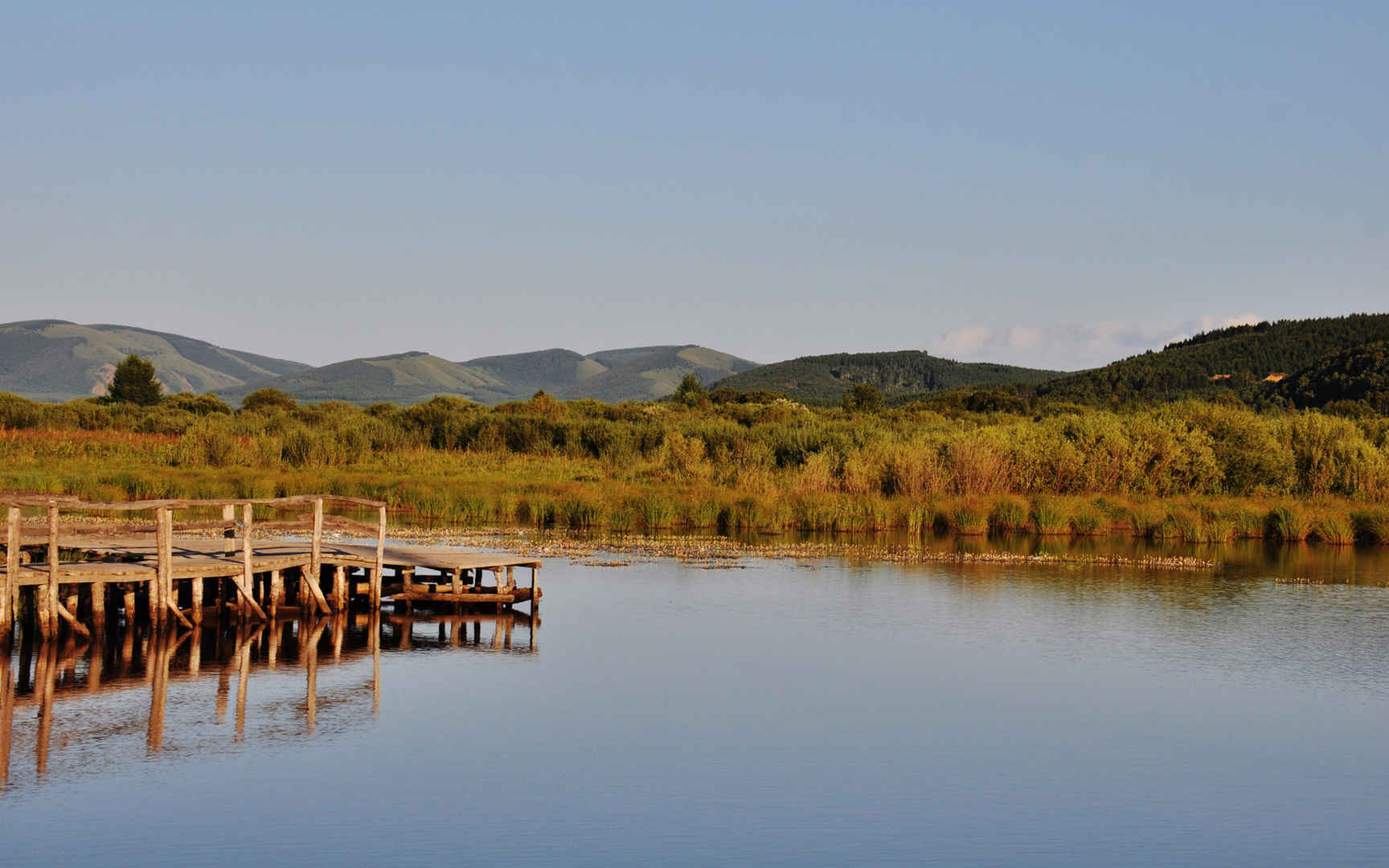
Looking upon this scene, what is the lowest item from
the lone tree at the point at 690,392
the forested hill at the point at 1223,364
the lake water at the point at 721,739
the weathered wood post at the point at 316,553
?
the lake water at the point at 721,739

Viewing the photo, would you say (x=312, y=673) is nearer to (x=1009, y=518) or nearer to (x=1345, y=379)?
(x=1009, y=518)

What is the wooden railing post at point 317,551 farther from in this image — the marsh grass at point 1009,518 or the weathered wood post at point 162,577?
the marsh grass at point 1009,518

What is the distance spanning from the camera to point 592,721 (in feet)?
45.0

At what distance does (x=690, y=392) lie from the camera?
87250 millimetres

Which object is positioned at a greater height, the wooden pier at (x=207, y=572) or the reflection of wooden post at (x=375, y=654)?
the wooden pier at (x=207, y=572)

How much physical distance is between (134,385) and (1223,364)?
74.8 m

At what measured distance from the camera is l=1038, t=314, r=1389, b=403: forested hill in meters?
98.2

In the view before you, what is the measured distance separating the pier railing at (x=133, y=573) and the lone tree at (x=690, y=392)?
2466 inches

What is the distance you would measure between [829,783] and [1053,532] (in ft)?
72.0

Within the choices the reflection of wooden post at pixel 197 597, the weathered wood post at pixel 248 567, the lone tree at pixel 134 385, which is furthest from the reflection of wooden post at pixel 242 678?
the lone tree at pixel 134 385

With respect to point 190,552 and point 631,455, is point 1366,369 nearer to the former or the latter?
point 631,455

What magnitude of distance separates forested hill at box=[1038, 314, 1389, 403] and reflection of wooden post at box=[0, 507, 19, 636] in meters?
82.8

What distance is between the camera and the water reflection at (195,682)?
476 inches

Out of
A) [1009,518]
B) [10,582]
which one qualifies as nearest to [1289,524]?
[1009,518]
